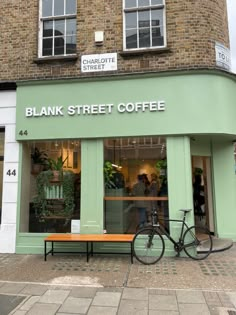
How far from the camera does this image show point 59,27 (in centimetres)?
814

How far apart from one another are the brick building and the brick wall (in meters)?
0.03

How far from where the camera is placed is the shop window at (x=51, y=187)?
24.8 ft

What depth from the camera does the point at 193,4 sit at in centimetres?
744

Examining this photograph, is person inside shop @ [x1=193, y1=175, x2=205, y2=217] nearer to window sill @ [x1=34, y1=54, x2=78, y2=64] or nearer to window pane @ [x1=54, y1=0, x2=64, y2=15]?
window sill @ [x1=34, y1=54, x2=78, y2=64]

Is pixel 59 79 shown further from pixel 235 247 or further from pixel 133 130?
pixel 235 247

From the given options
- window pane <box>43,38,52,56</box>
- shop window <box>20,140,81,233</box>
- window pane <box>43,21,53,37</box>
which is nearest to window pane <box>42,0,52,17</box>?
window pane <box>43,21,53,37</box>

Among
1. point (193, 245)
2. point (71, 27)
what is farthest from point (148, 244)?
point (71, 27)

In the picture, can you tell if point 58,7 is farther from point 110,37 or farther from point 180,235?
point 180,235

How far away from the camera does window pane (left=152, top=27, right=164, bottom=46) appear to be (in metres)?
7.63

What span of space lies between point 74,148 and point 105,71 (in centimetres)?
209

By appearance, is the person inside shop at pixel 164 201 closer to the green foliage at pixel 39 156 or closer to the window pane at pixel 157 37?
the green foliage at pixel 39 156

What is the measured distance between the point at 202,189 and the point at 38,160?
191 inches

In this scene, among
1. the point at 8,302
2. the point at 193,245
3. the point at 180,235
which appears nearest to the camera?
the point at 8,302

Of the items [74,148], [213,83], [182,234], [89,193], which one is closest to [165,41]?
[213,83]
